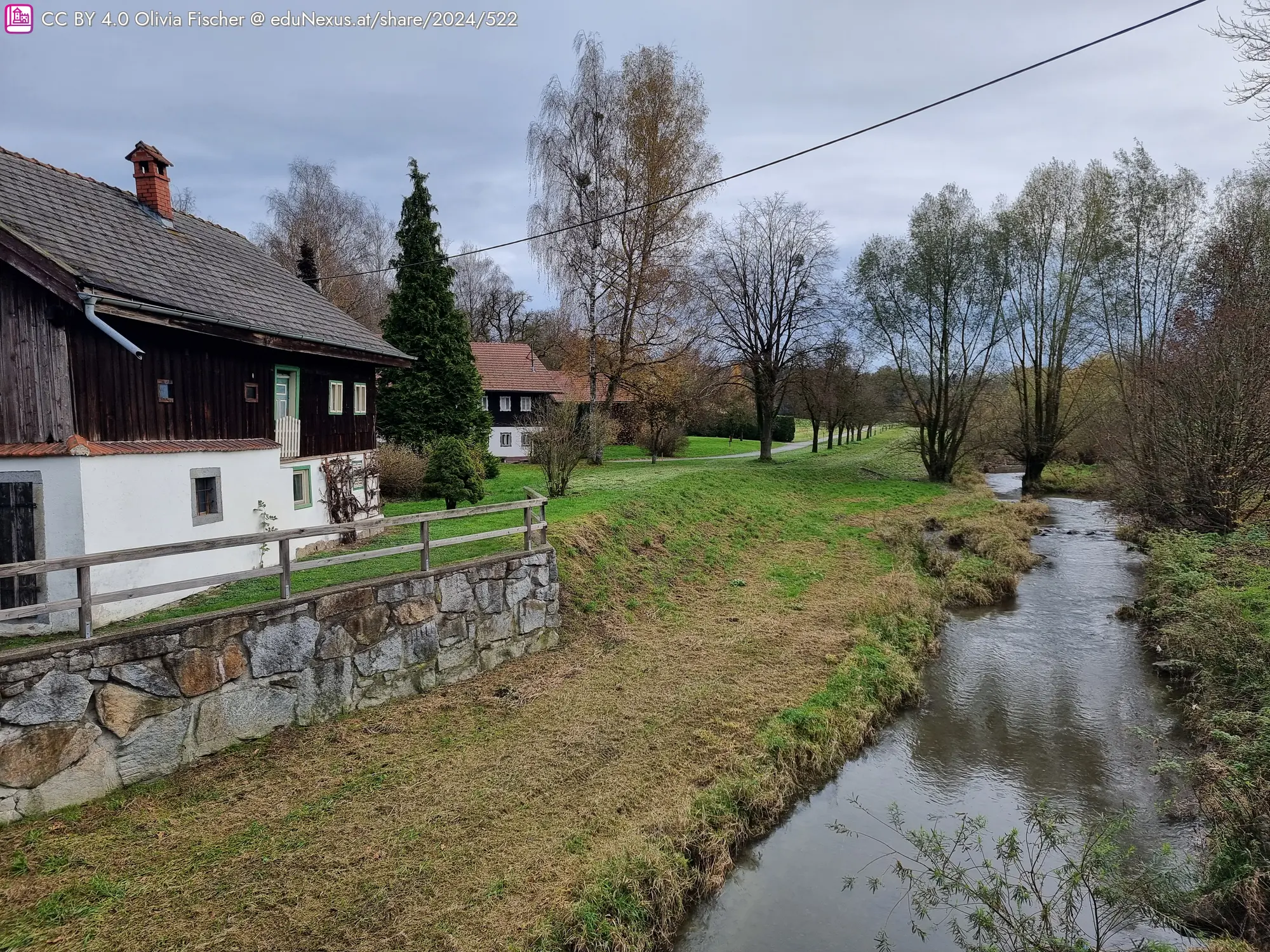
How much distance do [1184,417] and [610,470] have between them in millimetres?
16833

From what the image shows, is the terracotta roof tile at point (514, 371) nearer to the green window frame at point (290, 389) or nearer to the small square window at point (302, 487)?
the small square window at point (302, 487)

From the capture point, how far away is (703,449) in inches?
1687

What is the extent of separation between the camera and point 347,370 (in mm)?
14672

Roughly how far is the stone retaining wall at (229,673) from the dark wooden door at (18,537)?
2368 mm

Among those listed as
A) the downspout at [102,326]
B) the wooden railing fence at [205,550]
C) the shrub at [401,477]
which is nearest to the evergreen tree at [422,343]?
the shrub at [401,477]

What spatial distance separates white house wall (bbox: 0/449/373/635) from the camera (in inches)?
306

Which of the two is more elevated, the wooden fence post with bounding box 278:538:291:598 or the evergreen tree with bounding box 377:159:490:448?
the evergreen tree with bounding box 377:159:490:448

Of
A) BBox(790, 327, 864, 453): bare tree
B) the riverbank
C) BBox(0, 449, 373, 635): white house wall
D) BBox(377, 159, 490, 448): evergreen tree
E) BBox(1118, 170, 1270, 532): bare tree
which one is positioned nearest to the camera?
the riverbank

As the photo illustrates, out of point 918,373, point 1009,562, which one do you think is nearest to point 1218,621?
point 1009,562

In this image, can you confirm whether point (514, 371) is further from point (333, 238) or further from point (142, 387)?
point (142, 387)

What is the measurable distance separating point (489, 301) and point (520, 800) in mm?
51054

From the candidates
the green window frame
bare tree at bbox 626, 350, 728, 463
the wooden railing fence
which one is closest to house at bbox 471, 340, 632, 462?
bare tree at bbox 626, 350, 728, 463

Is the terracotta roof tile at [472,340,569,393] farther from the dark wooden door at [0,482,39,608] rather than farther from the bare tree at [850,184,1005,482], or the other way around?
the dark wooden door at [0,482,39,608]

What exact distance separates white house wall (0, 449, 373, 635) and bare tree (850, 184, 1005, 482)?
2434cm
